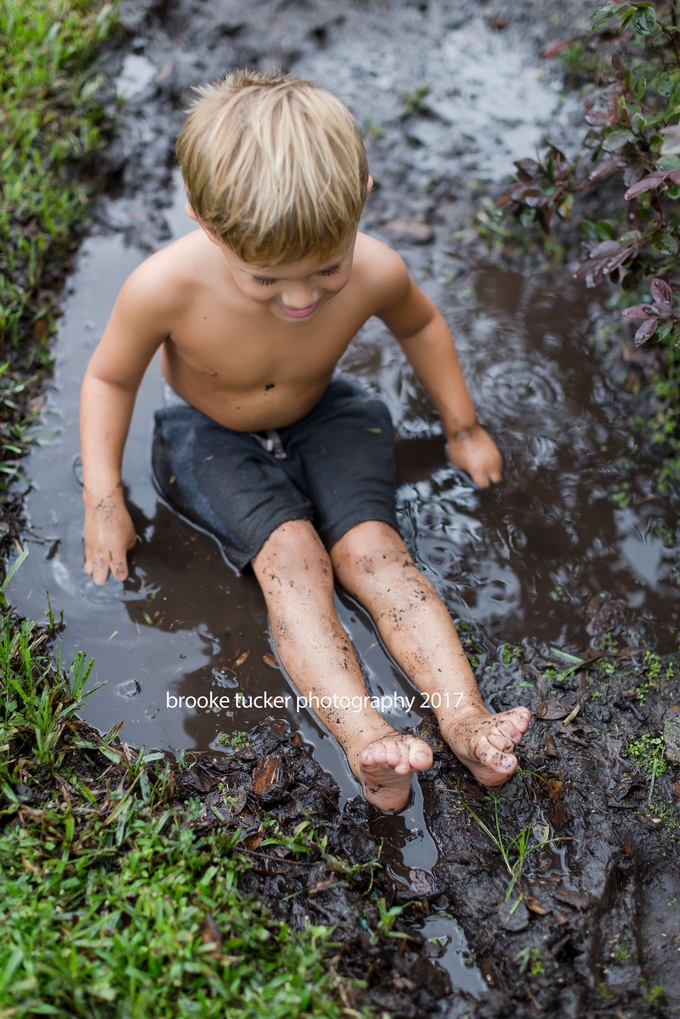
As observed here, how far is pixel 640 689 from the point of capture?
7.93 feet

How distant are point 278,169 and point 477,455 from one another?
1479mm

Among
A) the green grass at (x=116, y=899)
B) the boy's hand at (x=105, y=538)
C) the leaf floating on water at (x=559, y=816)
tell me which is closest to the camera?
the green grass at (x=116, y=899)

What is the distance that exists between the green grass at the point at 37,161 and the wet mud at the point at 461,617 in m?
0.13

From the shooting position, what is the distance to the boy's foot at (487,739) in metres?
1.95

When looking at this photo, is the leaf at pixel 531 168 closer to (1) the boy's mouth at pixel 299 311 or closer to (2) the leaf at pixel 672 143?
(2) the leaf at pixel 672 143

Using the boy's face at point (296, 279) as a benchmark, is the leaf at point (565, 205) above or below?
below

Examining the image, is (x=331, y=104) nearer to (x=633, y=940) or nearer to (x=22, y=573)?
(x=22, y=573)

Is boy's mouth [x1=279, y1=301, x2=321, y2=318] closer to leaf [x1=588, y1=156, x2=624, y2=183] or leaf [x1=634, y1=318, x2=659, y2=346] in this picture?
leaf [x1=634, y1=318, x2=659, y2=346]

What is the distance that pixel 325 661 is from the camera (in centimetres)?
225

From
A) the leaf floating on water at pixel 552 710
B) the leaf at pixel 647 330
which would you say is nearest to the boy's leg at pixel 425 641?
the leaf floating on water at pixel 552 710

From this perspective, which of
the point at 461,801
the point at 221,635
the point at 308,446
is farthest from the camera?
the point at 308,446

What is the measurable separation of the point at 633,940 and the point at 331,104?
2.11 metres

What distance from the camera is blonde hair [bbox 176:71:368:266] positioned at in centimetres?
171

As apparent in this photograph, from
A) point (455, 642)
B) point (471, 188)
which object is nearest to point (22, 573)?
point (455, 642)
